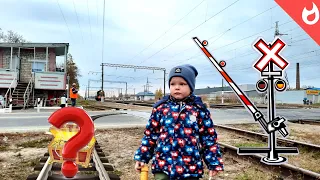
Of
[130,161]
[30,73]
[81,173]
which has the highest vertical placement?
[30,73]

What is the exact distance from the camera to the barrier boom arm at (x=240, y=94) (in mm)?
3313

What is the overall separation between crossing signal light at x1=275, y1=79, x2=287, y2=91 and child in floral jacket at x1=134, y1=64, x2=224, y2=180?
116 centimetres

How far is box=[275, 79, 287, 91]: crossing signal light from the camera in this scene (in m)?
3.14

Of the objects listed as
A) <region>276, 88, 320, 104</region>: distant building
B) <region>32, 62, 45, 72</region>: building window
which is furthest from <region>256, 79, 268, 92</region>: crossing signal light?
<region>276, 88, 320, 104</region>: distant building

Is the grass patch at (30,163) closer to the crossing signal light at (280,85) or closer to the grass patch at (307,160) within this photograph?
the crossing signal light at (280,85)

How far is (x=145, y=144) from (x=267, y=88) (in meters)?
1.49

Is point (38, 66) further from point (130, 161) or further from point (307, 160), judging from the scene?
point (307, 160)

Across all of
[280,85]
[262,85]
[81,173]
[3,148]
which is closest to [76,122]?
[262,85]

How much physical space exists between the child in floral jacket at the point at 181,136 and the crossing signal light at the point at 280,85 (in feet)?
3.82

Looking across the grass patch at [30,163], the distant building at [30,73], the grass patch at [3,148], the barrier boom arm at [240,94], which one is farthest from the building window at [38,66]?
the barrier boom arm at [240,94]

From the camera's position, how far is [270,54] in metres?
3.25

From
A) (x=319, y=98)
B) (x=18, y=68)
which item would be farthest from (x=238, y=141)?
(x=319, y=98)

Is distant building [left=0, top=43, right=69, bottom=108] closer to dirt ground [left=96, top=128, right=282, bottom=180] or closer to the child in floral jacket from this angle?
dirt ground [left=96, top=128, right=282, bottom=180]

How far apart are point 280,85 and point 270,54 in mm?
349
